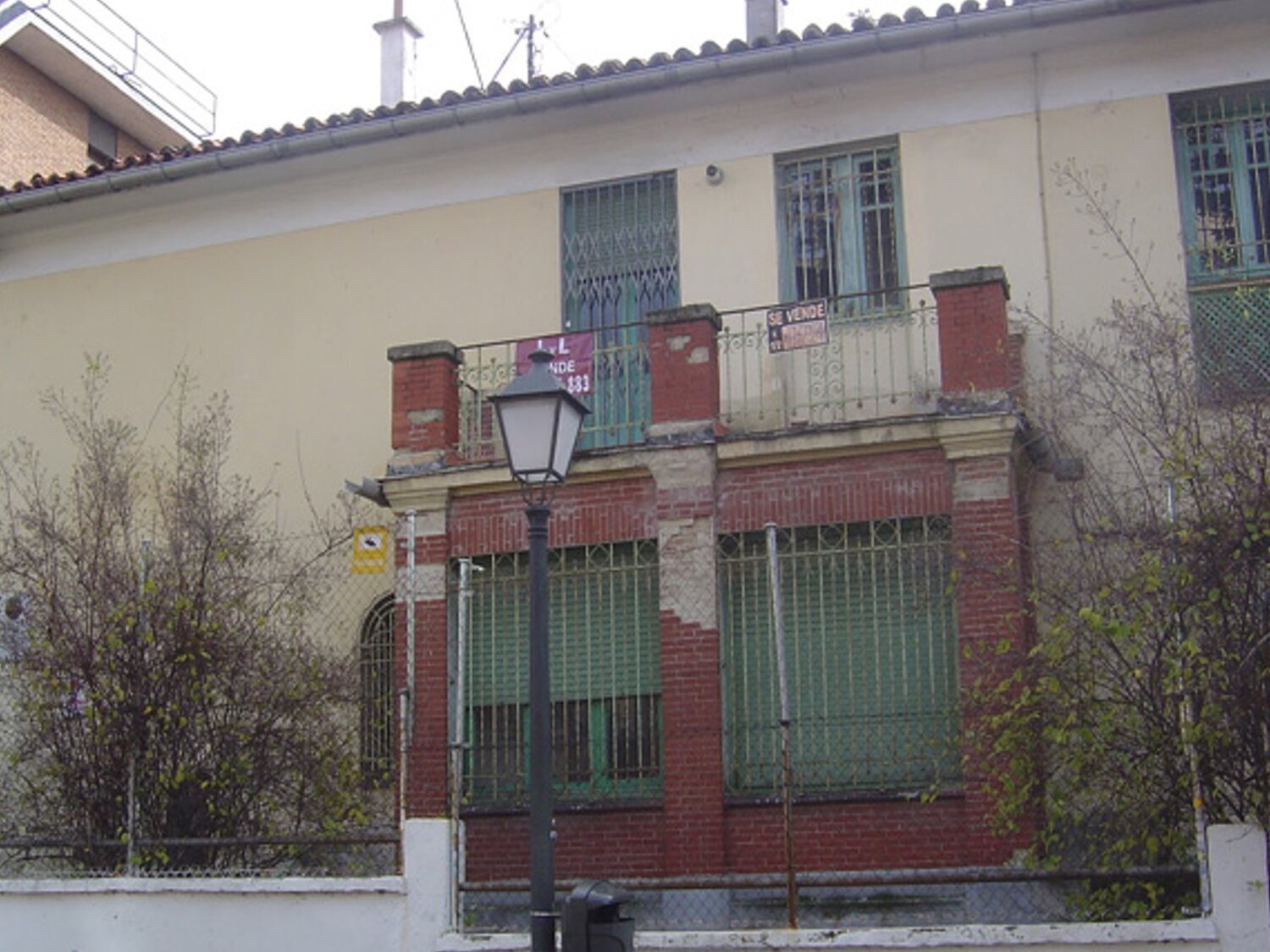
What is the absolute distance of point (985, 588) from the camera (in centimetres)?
1117

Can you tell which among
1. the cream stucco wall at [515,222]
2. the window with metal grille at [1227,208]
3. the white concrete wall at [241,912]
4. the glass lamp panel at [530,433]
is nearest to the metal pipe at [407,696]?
the white concrete wall at [241,912]

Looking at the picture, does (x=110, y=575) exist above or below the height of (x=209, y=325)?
below

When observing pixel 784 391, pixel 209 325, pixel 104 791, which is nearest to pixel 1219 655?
pixel 784 391

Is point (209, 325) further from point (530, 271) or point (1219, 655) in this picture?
point (1219, 655)

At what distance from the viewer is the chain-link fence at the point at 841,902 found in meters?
9.12

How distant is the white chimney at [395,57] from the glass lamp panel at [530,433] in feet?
36.3

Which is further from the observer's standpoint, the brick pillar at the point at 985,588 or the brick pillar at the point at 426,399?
the brick pillar at the point at 426,399

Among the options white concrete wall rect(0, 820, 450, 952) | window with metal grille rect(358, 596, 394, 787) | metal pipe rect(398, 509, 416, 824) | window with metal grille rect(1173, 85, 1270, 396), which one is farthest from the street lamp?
window with metal grille rect(1173, 85, 1270, 396)

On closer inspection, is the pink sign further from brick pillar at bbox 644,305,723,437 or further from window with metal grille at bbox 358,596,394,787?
window with metal grille at bbox 358,596,394,787

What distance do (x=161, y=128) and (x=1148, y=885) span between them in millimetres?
18025

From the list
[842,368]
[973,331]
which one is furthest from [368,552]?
[973,331]

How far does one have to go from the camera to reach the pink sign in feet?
44.4

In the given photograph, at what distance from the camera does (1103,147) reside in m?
13.2

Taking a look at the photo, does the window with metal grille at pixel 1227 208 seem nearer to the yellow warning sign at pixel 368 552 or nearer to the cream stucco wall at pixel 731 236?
the cream stucco wall at pixel 731 236
